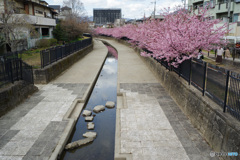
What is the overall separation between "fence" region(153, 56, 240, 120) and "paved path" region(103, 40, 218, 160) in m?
1.14

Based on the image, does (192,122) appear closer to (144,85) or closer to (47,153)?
(47,153)

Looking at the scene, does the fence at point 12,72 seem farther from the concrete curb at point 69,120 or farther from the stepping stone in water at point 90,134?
the stepping stone in water at point 90,134

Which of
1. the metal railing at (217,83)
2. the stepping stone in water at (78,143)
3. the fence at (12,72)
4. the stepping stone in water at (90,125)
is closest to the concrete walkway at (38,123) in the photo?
the stepping stone in water at (78,143)

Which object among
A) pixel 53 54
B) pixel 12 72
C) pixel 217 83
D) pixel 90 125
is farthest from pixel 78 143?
pixel 53 54

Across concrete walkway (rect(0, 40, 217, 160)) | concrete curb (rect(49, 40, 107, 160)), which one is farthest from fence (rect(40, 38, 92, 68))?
concrete curb (rect(49, 40, 107, 160))

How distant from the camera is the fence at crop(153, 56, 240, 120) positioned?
15.5 ft

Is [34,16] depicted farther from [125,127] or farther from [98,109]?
[125,127]

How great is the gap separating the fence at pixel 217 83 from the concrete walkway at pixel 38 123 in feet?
14.3

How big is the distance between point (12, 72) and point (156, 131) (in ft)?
19.8

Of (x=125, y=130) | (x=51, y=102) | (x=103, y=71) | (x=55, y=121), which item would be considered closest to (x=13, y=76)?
(x=51, y=102)

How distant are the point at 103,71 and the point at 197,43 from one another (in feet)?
35.0

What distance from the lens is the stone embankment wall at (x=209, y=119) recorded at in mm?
4434

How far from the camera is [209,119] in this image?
550 cm

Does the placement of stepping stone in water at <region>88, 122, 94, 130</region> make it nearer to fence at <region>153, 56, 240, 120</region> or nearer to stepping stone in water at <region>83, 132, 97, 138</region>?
stepping stone in water at <region>83, 132, 97, 138</region>
